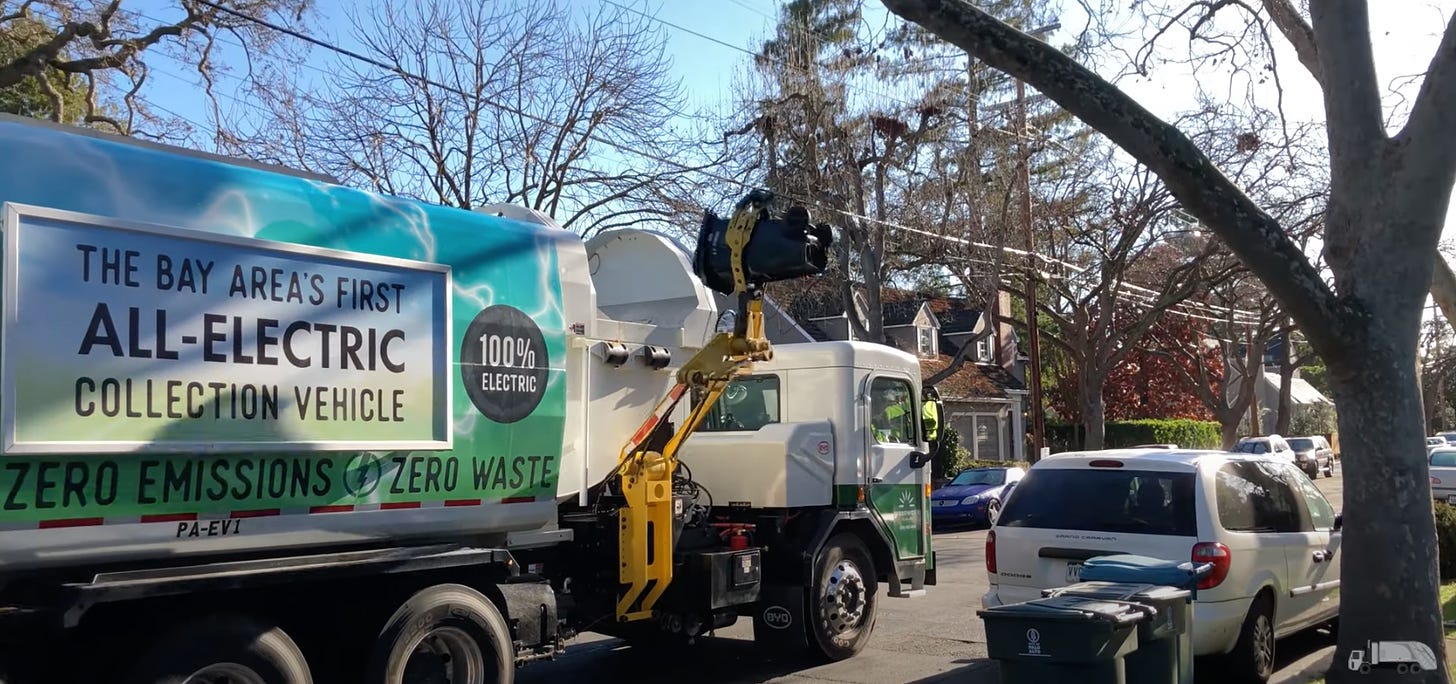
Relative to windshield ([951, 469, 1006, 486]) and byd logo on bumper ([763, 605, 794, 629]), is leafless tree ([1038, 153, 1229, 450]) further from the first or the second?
byd logo on bumper ([763, 605, 794, 629])

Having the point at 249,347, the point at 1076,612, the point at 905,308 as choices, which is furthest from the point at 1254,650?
the point at 905,308

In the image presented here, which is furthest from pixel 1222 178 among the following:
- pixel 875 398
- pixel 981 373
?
pixel 981 373

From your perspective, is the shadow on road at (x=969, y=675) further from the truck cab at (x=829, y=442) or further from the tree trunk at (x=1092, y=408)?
the tree trunk at (x=1092, y=408)

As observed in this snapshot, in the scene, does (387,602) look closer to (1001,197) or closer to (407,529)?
(407,529)

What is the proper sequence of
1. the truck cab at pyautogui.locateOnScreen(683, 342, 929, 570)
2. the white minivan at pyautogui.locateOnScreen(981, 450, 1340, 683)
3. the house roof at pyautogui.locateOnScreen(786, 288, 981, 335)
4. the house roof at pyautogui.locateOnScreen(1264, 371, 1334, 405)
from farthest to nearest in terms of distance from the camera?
1. the house roof at pyautogui.locateOnScreen(1264, 371, 1334, 405)
2. the house roof at pyautogui.locateOnScreen(786, 288, 981, 335)
3. the truck cab at pyautogui.locateOnScreen(683, 342, 929, 570)
4. the white minivan at pyautogui.locateOnScreen(981, 450, 1340, 683)

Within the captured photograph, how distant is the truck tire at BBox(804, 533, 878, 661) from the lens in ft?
30.5

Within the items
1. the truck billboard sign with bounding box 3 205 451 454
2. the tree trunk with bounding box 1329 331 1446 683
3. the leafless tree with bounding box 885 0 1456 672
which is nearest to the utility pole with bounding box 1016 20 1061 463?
the leafless tree with bounding box 885 0 1456 672

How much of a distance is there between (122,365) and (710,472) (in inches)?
206

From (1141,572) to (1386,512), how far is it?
4.33ft

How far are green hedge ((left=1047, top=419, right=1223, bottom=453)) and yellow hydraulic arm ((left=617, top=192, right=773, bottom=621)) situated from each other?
3954 centimetres

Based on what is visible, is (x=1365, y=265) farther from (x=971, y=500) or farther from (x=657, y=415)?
(x=971, y=500)

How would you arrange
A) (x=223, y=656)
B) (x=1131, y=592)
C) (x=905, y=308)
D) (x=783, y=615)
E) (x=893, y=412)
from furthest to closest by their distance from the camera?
(x=905, y=308), (x=893, y=412), (x=783, y=615), (x=1131, y=592), (x=223, y=656)

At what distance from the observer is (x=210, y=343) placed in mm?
5473

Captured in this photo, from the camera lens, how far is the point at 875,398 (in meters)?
10.2
